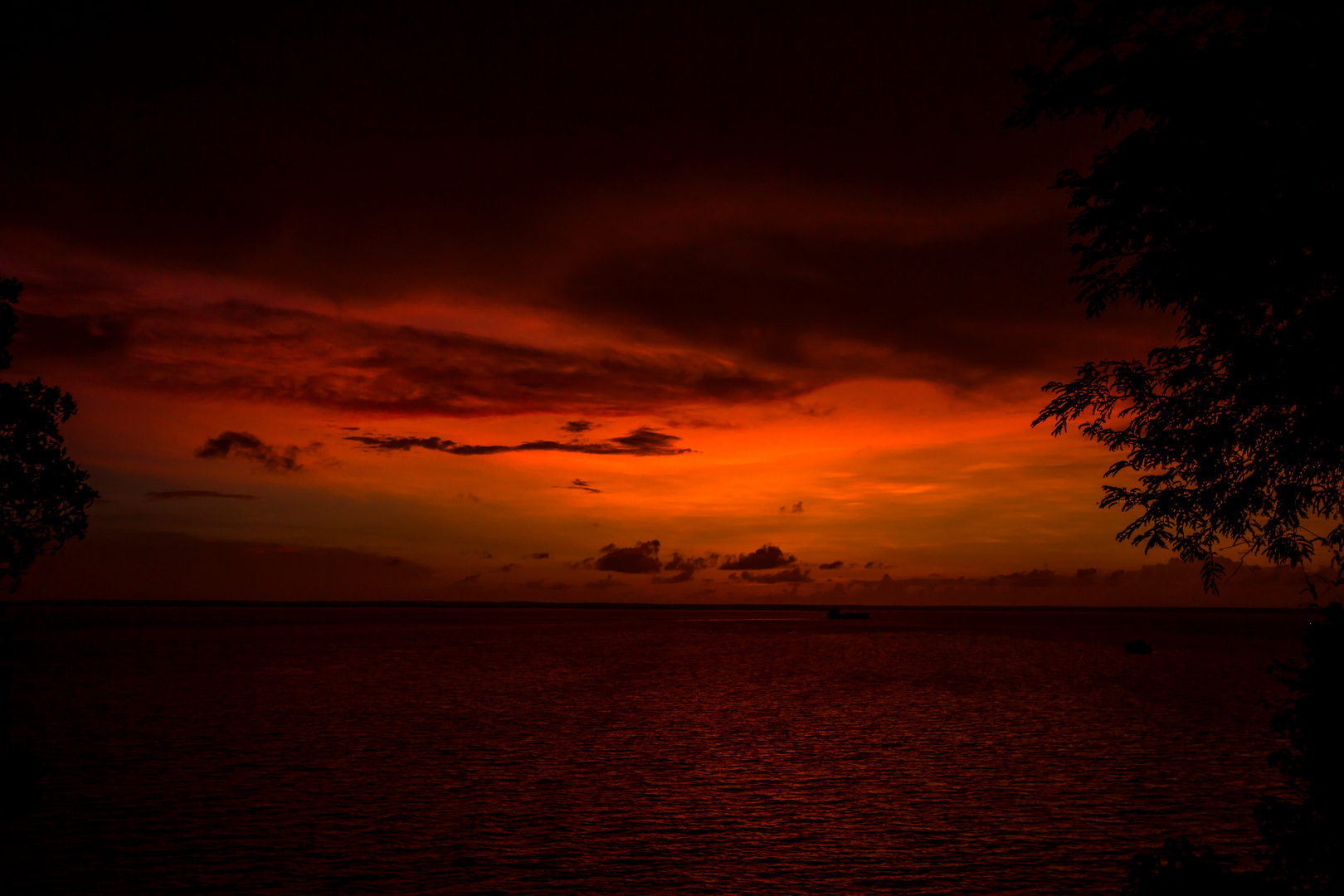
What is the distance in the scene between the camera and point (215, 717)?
46750 millimetres

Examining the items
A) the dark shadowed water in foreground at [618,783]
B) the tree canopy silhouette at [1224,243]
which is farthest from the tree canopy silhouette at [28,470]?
the tree canopy silhouette at [1224,243]

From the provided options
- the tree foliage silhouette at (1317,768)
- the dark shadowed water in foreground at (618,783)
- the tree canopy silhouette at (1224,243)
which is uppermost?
the tree canopy silhouette at (1224,243)

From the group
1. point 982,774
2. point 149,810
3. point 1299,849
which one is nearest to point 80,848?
point 149,810

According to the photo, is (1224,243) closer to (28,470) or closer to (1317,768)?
(1317,768)

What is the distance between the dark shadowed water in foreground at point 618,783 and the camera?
2128cm

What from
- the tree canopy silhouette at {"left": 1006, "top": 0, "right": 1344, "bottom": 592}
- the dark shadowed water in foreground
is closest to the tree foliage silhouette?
the tree canopy silhouette at {"left": 1006, "top": 0, "right": 1344, "bottom": 592}

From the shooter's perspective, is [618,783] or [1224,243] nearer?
[1224,243]

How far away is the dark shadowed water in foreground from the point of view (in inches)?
838

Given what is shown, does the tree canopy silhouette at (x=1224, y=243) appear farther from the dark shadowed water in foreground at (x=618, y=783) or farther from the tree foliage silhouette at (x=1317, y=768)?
the dark shadowed water in foreground at (x=618, y=783)

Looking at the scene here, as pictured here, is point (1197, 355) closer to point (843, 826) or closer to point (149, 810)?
point (843, 826)

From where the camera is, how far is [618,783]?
3166cm

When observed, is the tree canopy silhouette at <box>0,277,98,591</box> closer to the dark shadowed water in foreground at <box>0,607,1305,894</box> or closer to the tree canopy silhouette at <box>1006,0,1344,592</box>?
the dark shadowed water in foreground at <box>0,607,1305,894</box>

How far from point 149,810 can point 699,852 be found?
1662 centimetres

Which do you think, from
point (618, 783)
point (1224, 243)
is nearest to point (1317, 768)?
point (1224, 243)
